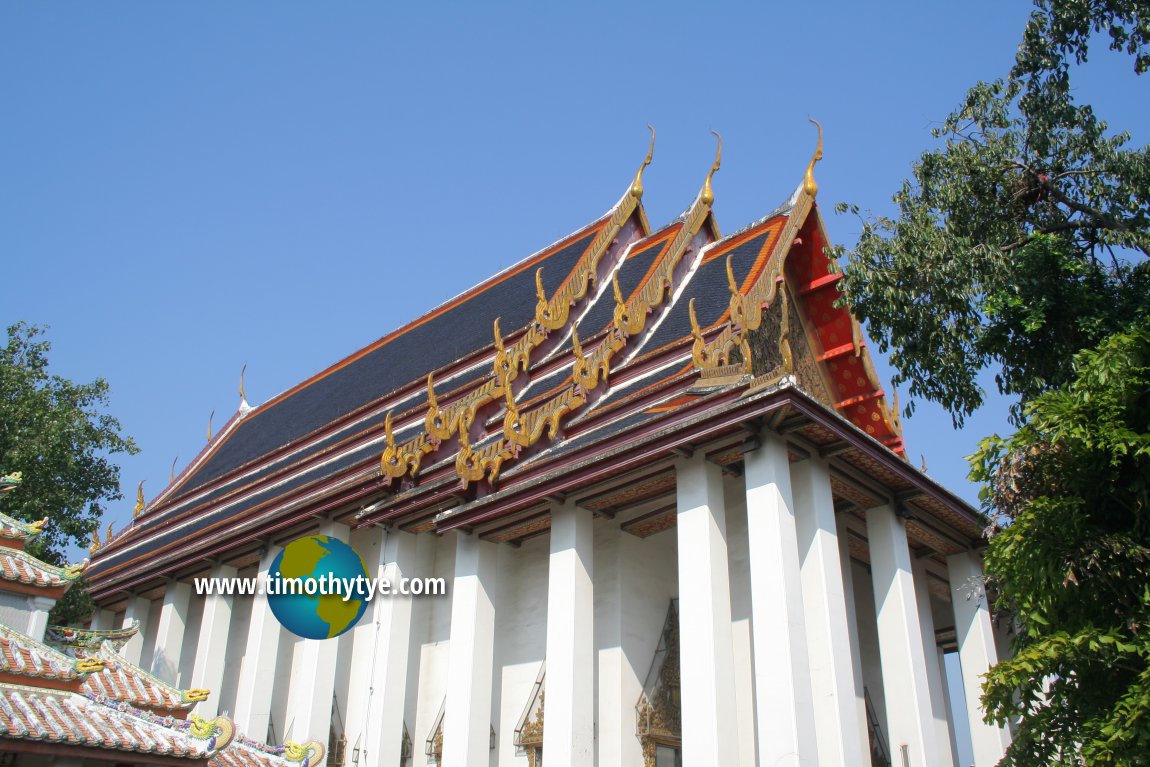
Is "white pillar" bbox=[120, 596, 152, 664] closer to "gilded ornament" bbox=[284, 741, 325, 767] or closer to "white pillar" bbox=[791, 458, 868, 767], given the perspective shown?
"gilded ornament" bbox=[284, 741, 325, 767]

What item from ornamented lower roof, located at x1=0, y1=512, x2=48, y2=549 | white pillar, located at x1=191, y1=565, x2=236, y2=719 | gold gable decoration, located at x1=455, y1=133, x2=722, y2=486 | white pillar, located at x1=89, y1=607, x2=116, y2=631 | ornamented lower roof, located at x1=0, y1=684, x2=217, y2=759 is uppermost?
gold gable decoration, located at x1=455, y1=133, x2=722, y2=486

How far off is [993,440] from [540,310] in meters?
6.13

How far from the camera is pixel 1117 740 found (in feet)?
17.0

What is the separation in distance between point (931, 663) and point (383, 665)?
17.4 feet

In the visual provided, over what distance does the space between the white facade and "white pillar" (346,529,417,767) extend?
20 mm

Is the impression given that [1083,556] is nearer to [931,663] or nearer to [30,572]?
[931,663]

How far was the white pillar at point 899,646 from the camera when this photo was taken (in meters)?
7.94

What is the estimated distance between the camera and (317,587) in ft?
37.9

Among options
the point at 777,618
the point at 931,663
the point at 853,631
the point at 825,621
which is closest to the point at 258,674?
the point at 853,631

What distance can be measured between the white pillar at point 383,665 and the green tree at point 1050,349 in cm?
536

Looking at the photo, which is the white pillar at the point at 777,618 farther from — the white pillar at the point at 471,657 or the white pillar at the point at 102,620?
the white pillar at the point at 102,620

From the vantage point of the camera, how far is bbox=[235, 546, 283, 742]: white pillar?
36.2 feet

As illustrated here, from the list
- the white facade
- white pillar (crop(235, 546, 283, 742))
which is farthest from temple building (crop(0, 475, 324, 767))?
white pillar (crop(235, 546, 283, 742))

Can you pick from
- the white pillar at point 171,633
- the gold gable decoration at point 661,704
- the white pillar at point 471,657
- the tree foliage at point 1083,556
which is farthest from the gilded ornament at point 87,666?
the white pillar at point 171,633
